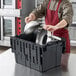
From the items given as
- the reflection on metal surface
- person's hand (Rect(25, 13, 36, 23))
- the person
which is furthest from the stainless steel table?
the person

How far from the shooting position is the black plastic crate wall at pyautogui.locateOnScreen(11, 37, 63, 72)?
129 cm

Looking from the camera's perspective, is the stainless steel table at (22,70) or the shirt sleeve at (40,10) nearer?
the stainless steel table at (22,70)

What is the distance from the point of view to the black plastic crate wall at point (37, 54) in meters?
1.29

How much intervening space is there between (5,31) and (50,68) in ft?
10.3

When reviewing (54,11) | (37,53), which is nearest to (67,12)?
(54,11)

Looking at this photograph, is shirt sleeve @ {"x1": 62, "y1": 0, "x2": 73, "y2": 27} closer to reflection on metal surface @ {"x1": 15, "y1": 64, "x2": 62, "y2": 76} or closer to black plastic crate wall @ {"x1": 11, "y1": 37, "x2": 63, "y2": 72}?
black plastic crate wall @ {"x1": 11, "y1": 37, "x2": 63, "y2": 72}

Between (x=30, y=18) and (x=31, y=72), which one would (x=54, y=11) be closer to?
(x=30, y=18)

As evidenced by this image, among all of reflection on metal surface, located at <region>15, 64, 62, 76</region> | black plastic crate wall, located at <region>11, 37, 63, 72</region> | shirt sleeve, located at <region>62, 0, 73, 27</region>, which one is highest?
shirt sleeve, located at <region>62, 0, 73, 27</region>

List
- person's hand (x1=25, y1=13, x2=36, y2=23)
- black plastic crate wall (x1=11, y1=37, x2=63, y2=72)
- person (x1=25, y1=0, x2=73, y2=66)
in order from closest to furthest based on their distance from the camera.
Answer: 1. black plastic crate wall (x1=11, y1=37, x2=63, y2=72)
2. person's hand (x1=25, y1=13, x2=36, y2=23)
3. person (x1=25, y1=0, x2=73, y2=66)

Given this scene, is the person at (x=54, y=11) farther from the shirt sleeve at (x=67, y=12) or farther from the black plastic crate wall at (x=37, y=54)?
the black plastic crate wall at (x=37, y=54)

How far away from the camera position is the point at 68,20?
172 centimetres

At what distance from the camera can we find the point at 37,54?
4.27ft

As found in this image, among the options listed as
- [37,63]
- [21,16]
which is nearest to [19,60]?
[37,63]

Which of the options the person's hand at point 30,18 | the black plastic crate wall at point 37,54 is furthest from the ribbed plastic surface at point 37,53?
the person's hand at point 30,18
